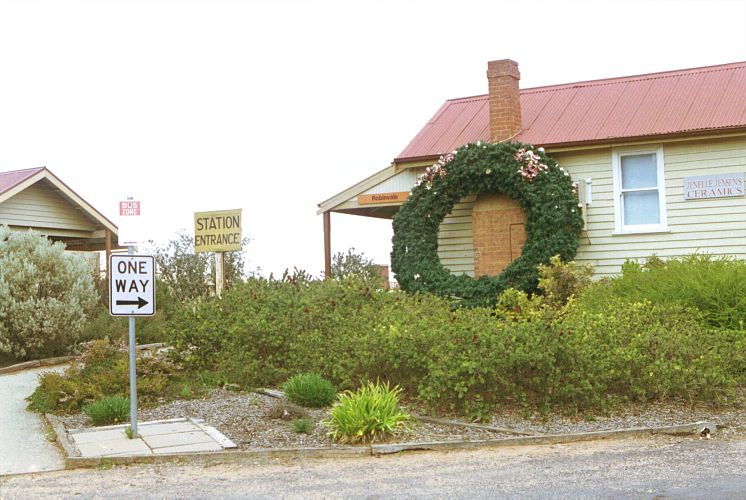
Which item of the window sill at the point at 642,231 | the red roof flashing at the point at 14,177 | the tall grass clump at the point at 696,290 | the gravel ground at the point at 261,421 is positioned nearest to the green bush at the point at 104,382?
the gravel ground at the point at 261,421

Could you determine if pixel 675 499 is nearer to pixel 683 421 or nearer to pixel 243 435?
pixel 683 421

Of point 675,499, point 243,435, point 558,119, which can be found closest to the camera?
point 675,499

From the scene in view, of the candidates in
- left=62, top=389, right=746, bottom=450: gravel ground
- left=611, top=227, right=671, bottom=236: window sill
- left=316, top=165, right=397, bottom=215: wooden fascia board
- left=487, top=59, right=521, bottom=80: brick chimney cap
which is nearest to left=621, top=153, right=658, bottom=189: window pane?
left=611, top=227, right=671, bottom=236: window sill

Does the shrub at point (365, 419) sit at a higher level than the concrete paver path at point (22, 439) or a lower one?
higher

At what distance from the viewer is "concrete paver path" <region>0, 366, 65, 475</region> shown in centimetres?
870

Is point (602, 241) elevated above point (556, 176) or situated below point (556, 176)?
below

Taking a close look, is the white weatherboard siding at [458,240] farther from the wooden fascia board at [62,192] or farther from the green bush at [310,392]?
the wooden fascia board at [62,192]

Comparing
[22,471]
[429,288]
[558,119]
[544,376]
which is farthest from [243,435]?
[558,119]

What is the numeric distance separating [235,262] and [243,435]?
59.1 feet

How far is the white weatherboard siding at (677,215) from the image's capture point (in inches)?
717

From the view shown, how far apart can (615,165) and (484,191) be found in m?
2.83

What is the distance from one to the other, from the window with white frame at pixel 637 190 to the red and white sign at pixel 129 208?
11.9 meters

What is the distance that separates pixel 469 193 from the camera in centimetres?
2011

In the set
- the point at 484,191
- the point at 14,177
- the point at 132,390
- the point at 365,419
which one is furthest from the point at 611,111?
the point at 14,177
